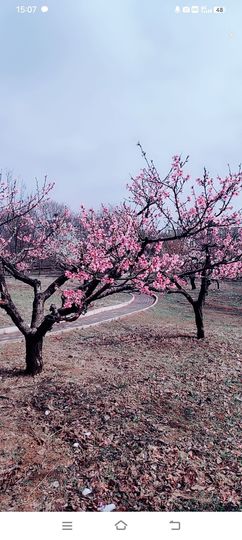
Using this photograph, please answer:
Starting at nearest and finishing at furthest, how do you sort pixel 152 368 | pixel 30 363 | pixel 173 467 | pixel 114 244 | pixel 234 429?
pixel 173 467, pixel 234 429, pixel 114 244, pixel 30 363, pixel 152 368

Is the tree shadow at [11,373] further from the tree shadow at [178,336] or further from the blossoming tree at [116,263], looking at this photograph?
the tree shadow at [178,336]

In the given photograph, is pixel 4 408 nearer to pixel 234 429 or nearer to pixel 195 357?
pixel 234 429

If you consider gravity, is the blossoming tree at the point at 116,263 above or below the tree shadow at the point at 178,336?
above

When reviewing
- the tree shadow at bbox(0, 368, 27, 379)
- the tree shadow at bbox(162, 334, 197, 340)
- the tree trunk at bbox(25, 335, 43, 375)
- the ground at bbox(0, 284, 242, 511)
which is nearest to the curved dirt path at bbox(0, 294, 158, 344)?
the ground at bbox(0, 284, 242, 511)

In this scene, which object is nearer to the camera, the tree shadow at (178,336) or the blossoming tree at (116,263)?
the blossoming tree at (116,263)

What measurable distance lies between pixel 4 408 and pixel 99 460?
2064 mm

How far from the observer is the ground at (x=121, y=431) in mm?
3645

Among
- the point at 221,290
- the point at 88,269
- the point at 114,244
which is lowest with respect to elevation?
the point at 221,290

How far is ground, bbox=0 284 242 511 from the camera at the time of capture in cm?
364

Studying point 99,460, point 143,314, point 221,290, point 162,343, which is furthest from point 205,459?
point 221,290

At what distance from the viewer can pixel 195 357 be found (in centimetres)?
883
